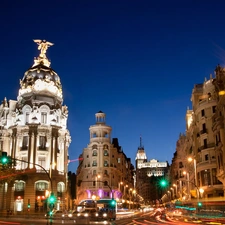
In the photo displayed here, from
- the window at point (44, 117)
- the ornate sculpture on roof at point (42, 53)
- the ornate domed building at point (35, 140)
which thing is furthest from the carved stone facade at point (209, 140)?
A: the ornate sculpture on roof at point (42, 53)

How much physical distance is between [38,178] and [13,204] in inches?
302

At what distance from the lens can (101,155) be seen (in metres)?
95.4

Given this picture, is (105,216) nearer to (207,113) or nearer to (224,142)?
Result: (224,142)

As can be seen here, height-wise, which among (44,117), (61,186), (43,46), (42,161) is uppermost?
(43,46)

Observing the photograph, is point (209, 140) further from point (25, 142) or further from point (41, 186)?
point (25, 142)

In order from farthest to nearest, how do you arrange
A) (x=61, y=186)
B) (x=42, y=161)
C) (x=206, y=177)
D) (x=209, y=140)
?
(x=61, y=186) < (x=42, y=161) < (x=209, y=140) < (x=206, y=177)

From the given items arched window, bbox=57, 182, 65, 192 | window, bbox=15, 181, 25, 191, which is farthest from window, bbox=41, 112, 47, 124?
window, bbox=15, 181, 25, 191

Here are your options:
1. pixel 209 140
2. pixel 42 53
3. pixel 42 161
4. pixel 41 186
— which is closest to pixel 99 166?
pixel 42 161

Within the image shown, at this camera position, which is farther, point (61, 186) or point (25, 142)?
point (25, 142)

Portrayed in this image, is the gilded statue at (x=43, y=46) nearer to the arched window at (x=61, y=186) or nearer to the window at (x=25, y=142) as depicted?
the window at (x=25, y=142)

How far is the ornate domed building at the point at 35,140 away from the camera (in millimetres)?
75562

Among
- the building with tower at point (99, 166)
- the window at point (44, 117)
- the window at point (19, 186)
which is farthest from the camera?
the building with tower at point (99, 166)

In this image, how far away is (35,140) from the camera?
79312 millimetres

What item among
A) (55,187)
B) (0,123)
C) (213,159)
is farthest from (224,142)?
(0,123)
